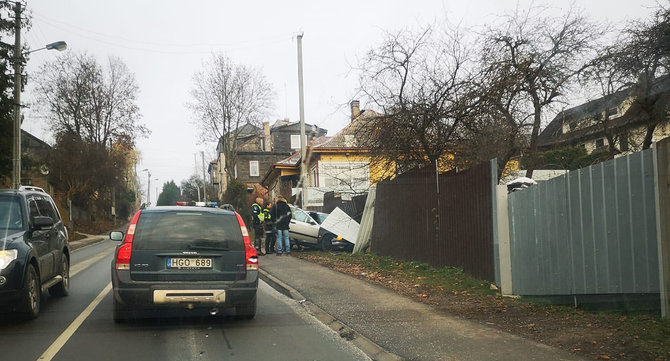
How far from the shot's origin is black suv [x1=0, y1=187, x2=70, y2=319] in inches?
280

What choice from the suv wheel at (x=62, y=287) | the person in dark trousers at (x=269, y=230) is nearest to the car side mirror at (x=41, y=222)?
the suv wheel at (x=62, y=287)

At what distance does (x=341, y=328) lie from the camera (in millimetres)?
7320

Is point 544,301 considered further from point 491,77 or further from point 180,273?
point 491,77

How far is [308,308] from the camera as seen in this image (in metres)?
8.97

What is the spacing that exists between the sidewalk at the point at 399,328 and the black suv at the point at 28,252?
151 inches

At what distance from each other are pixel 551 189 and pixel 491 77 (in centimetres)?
684

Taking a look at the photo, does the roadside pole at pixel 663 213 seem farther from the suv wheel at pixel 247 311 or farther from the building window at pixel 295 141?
the building window at pixel 295 141

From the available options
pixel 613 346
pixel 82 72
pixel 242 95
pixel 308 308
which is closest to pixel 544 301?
pixel 613 346

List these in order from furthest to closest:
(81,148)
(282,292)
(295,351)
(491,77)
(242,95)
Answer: (242,95)
(81,148)
(491,77)
(282,292)
(295,351)

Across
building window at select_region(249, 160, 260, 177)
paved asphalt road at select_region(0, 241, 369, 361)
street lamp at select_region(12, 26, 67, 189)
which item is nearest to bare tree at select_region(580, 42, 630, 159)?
paved asphalt road at select_region(0, 241, 369, 361)

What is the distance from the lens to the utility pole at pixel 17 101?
2205 centimetres

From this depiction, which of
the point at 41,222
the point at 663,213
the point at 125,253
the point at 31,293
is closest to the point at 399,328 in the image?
the point at 663,213

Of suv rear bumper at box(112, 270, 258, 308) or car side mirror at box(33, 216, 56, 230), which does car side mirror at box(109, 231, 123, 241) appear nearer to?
car side mirror at box(33, 216, 56, 230)

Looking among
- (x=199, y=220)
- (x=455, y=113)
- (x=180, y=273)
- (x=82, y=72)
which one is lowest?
(x=180, y=273)
